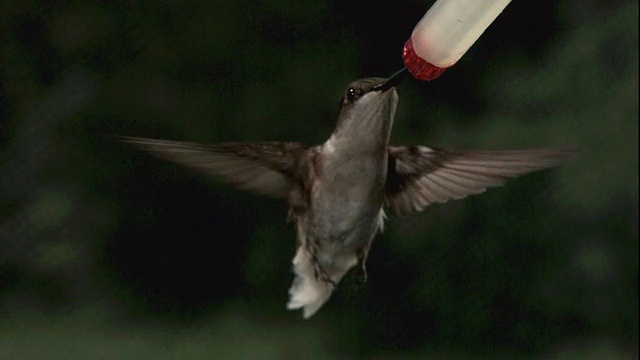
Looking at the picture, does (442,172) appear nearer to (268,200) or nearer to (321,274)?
(321,274)

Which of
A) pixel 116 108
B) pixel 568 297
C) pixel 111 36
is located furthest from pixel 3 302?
pixel 568 297

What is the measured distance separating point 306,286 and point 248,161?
291mm

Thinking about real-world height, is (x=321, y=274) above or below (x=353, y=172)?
below

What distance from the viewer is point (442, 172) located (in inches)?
42.5

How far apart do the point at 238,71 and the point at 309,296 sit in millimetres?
553

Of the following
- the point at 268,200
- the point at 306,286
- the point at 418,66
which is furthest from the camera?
the point at 268,200

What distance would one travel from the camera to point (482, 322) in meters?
1.85

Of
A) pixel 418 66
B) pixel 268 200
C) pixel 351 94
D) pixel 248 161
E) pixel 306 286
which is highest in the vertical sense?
pixel 418 66

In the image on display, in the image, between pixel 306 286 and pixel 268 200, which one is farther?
pixel 268 200

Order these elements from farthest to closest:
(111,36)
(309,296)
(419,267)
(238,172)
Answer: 1. (419,267)
2. (111,36)
3. (309,296)
4. (238,172)

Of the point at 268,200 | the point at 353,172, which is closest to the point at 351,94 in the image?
the point at 353,172

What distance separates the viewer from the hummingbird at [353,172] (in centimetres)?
96

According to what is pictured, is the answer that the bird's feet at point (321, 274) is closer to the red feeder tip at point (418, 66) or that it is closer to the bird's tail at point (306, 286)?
the bird's tail at point (306, 286)

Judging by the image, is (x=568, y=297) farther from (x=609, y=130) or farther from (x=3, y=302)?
(x=3, y=302)
